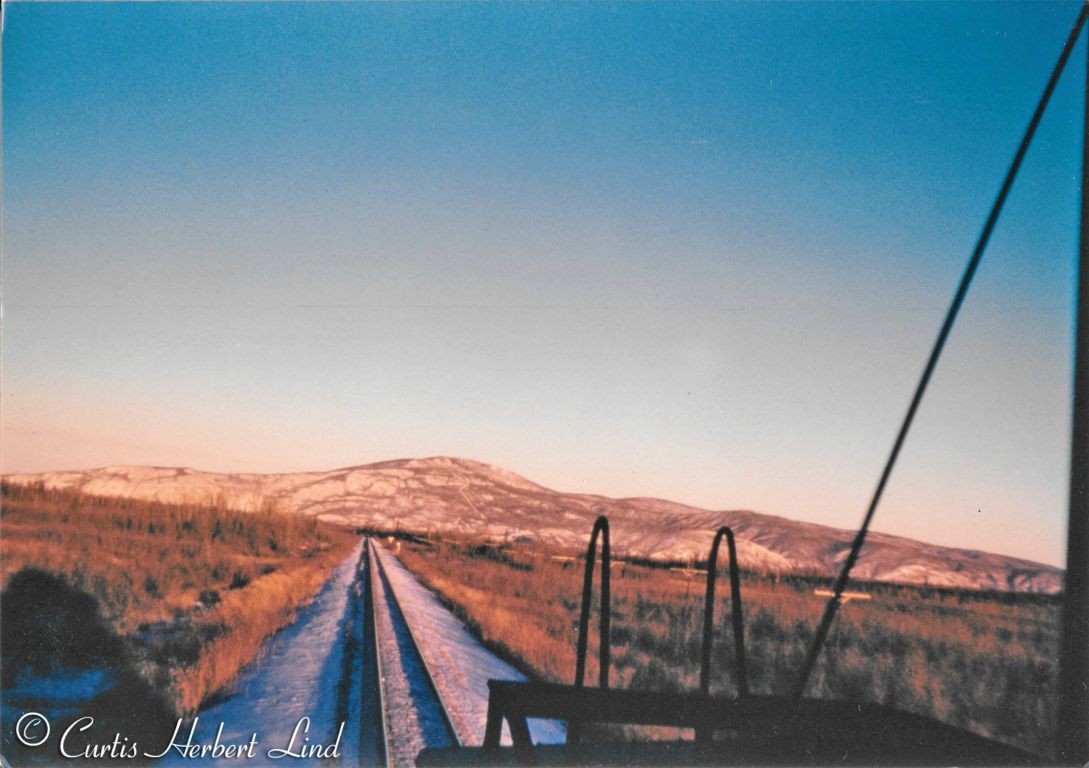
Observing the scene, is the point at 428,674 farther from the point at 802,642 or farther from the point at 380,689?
the point at 802,642

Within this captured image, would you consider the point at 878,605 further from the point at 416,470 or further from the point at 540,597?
the point at 416,470

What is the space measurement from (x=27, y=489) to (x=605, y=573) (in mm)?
15231

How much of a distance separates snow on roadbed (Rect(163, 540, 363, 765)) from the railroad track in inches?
14.6

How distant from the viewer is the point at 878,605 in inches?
730

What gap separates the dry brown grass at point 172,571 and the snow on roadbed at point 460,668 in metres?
2.01

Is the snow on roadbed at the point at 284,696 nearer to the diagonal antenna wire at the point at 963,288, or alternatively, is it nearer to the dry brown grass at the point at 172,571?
the dry brown grass at the point at 172,571

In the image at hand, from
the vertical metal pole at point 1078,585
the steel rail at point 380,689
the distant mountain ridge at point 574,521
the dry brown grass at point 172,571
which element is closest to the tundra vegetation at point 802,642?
the steel rail at point 380,689

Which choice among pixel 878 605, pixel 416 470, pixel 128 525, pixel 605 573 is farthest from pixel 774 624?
pixel 416 470

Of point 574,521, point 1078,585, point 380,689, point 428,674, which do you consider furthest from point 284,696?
point 574,521

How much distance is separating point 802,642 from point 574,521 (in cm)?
3965

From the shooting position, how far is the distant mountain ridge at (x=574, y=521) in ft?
116

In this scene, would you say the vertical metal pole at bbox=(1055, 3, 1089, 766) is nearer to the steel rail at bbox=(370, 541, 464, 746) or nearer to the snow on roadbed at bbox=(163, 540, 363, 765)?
the steel rail at bbox=(370, 541, 464, 746)

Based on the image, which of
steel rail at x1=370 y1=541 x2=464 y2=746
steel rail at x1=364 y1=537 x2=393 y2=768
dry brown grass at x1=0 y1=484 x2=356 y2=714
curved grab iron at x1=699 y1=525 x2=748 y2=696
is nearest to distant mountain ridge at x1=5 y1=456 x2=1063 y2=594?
dry brown grass at x1=0 y1=484 x2=356 y2=714

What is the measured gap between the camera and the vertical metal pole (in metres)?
3.36
